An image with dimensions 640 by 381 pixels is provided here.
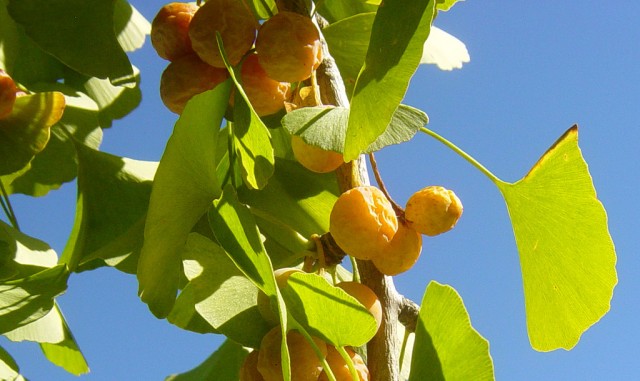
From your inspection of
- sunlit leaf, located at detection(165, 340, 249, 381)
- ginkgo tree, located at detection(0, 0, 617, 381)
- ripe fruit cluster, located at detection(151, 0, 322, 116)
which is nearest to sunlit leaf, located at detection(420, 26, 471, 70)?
ginkgo tree, located at detection(0, 0, 617, 381)

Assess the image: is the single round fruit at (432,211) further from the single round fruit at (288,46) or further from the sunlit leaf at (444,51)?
the sunlit leaf at (444,51)

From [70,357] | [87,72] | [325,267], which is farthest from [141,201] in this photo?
[70,357]

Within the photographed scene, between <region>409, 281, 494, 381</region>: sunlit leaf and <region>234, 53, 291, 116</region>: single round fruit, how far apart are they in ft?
0.78

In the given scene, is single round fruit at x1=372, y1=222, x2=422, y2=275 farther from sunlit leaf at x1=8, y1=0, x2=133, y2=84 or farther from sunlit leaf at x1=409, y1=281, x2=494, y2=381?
sunlit leaf at x1=8, y1=0, x2=133, y2=84

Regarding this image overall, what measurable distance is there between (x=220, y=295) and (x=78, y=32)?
0.33 m

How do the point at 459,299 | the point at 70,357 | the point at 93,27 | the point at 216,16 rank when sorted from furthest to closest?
1. the point at 70,357
2. the point at 93,27
3. the point at 216,16
4. the point at 459,299

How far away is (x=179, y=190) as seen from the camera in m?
0.60

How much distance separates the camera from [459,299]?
0.54 meters

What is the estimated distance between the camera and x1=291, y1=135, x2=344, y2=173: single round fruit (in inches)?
25.4

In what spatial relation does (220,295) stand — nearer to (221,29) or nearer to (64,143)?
(221,29)

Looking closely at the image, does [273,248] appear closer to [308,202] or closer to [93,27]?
[308,202]

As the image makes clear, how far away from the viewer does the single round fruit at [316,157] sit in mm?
645

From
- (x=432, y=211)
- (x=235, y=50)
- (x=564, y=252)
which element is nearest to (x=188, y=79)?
(x=235, y=50)

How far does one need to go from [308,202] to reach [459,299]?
0.23m
